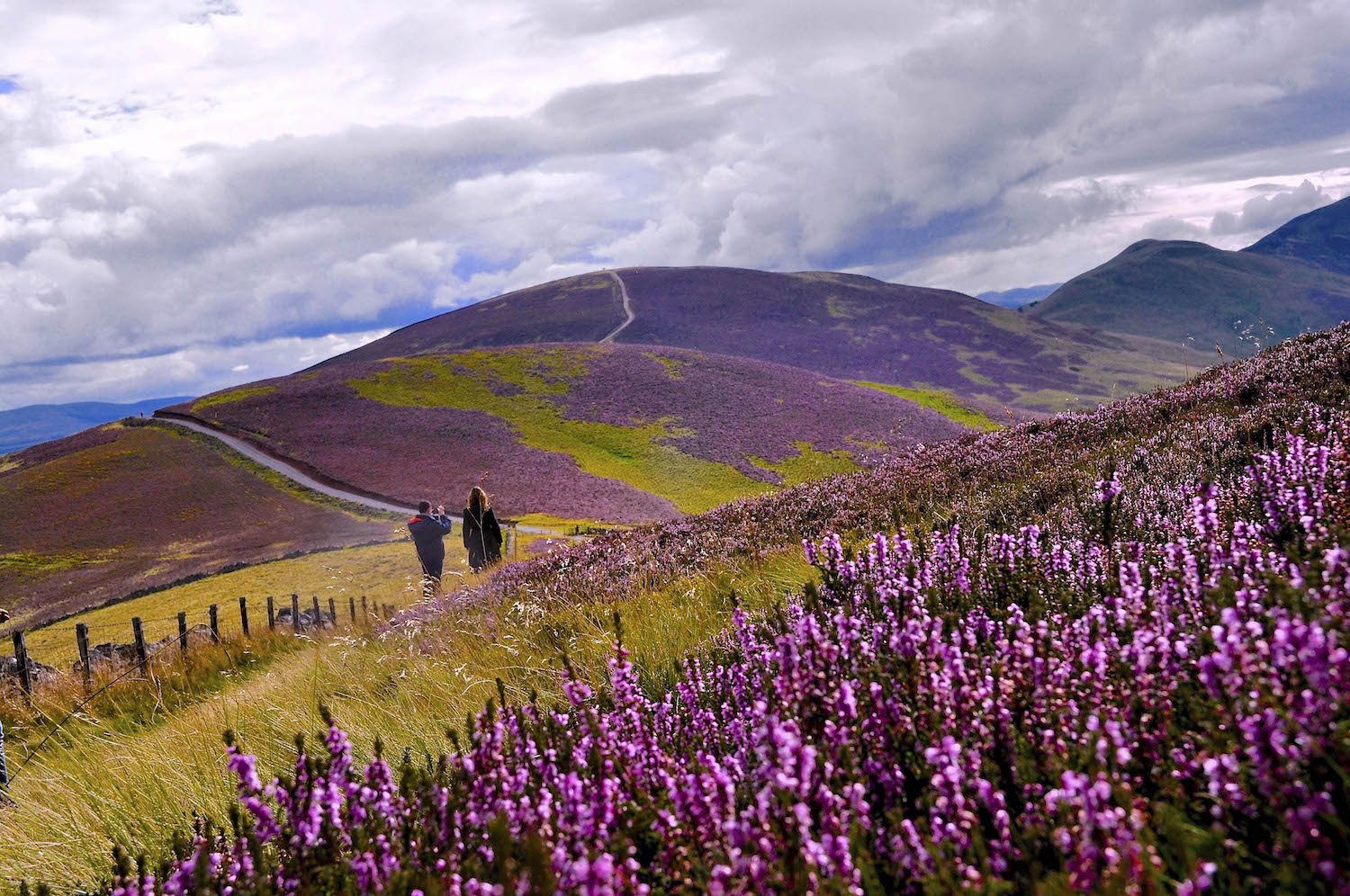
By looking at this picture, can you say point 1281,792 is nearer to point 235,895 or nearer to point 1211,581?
point 1211,581

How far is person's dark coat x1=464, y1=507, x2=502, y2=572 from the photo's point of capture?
17413mm

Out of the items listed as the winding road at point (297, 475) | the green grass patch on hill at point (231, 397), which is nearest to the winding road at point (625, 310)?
the green grass patch on hill at point (231, 397)

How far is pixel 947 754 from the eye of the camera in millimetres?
1811

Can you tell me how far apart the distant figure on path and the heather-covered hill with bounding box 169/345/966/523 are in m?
18.2

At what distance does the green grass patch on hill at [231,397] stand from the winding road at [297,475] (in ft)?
10.5

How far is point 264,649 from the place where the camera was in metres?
13.7

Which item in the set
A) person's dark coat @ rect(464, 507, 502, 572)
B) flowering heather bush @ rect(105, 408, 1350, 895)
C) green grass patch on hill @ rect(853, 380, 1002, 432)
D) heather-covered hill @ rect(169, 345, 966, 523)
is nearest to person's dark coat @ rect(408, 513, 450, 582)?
person's dark coat @ rect(464, 507, 502, 572)

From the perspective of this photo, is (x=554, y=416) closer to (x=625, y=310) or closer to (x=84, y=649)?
(x=84, y=649)

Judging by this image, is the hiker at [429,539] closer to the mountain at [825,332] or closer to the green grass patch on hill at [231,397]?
the green grass patch on hill at [231,397]

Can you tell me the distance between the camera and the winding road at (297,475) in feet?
116

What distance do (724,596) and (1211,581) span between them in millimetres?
4589

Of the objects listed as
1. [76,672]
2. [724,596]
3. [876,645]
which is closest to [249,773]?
[876,645]

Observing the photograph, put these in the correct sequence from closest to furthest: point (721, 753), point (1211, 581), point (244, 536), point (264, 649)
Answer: point (1211, 581) → point (721, 753) → point (264, 649) → point (244, 536)

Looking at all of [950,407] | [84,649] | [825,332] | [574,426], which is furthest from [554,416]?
[825,332]
